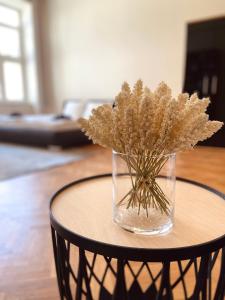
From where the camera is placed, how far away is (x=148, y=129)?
0.61 metres

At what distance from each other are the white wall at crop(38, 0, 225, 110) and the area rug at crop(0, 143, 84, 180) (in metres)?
2.11

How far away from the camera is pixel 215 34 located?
4129 mm

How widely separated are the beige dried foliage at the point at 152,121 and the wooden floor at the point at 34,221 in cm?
85

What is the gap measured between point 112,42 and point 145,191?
5368 mm

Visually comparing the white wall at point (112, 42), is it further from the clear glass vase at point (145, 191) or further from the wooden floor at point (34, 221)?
the clear glass vase at point (145, 191)

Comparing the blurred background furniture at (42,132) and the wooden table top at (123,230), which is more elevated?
the wooden table top at (123,230)

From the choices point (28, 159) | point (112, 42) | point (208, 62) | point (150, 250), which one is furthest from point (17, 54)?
point (150, 250)

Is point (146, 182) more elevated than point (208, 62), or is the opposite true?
point (208, 62)

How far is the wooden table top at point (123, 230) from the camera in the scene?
0.65 meters

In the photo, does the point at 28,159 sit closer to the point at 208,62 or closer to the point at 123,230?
the point at 123,230

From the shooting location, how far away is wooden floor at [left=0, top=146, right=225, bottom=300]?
1.17 meters

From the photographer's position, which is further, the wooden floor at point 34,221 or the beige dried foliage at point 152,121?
the wooden floor at point 34,221

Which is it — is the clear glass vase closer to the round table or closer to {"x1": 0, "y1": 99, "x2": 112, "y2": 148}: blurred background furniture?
the round table

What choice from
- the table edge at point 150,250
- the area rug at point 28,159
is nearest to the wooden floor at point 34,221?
the area rug at point 28,159
